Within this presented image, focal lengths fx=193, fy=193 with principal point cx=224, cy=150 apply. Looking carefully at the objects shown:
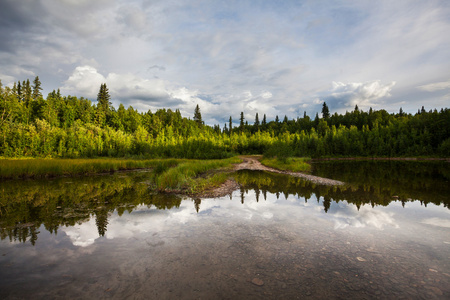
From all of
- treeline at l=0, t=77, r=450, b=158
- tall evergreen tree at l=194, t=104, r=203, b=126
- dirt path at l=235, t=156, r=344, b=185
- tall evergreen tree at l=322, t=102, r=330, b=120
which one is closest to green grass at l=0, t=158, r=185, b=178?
dirt path at l=235, t=156, r=344, b=185

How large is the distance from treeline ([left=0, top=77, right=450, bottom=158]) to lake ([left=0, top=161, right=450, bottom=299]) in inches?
1644

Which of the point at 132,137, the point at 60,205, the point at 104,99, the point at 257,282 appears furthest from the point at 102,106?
the point at 257,282

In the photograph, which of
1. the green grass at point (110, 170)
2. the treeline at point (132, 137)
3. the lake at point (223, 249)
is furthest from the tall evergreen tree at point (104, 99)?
the lake at point (223, 249)

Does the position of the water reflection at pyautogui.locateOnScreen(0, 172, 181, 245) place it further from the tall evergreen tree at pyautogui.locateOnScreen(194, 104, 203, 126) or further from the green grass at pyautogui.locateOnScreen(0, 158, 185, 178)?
the tall evergreen tree at pyautogui.locateOnScreen(194, 104, 203, 126)

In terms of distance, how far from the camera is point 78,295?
15.7 ft

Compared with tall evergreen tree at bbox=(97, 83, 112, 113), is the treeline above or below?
below

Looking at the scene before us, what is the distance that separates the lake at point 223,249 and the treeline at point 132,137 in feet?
137

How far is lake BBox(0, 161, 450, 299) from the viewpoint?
5.03 meters

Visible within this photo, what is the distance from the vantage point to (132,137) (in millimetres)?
65250

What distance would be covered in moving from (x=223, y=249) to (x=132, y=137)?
66429mm

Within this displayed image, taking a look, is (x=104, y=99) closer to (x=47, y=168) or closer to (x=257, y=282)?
(x=47, y=168)

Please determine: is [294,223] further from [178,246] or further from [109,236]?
[109,236]

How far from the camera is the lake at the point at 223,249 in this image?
5.03 metres

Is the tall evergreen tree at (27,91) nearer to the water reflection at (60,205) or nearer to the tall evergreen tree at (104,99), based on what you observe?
the tall evergreen tree at (104,99)
